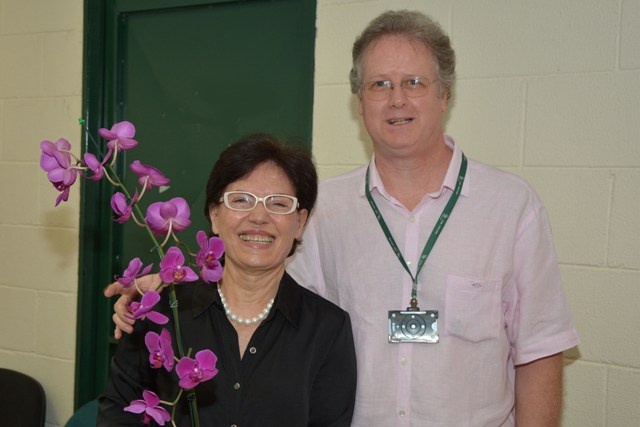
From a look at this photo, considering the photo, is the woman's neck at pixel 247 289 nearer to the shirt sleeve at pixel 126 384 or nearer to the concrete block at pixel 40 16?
the shirt sleeve at pixel 126 384

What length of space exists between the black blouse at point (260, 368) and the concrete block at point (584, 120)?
2.95 ft

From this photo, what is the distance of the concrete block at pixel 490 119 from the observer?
208 centimetres

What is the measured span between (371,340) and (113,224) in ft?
5.36

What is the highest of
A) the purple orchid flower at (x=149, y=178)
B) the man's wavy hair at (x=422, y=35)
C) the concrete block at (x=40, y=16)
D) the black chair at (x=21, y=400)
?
the concrete block at (x=40, y=16)

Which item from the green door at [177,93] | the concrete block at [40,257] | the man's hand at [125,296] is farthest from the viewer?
the concrete block at [40,257]

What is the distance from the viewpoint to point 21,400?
286cm

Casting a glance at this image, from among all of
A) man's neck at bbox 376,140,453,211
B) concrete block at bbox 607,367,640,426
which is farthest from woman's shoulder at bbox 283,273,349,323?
concrete block at bbox 607,367,640,426

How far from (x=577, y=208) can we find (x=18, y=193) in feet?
7.94

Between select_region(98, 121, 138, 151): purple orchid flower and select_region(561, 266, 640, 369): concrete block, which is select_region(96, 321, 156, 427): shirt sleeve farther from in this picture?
select_region(561, 266, 640, 369): concrete block

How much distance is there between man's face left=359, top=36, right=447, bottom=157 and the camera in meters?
1.61

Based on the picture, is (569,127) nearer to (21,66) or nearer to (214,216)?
(214,216)

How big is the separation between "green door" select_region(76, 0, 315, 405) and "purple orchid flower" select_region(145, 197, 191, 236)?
5.01 feet

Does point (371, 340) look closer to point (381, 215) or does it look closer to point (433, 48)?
point (381, 215)

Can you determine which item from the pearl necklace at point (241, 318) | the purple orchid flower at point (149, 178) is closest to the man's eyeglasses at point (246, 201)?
the pearl necklace at point (241, 318)
